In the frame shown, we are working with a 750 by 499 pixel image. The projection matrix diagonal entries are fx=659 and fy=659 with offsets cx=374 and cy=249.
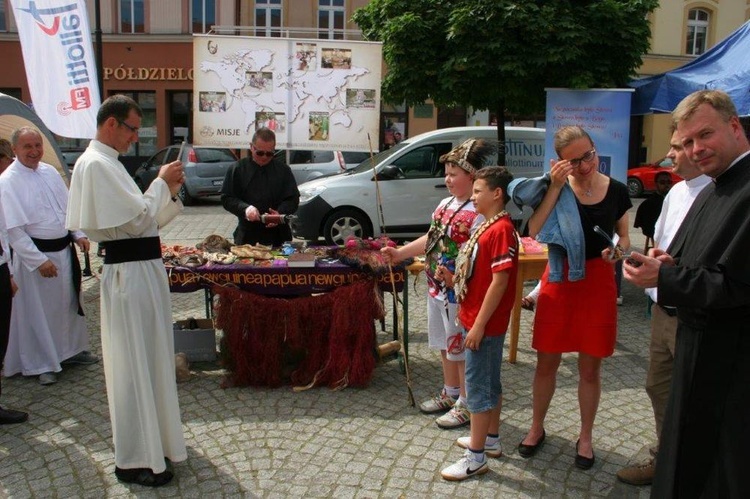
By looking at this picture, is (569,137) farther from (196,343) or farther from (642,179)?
(642,179)

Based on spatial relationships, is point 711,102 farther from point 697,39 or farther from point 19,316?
point 697,39

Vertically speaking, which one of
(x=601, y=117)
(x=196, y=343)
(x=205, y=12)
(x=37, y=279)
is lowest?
(x=196, y=343)

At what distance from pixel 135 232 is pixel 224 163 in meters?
13.6

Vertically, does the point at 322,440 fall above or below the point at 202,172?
below

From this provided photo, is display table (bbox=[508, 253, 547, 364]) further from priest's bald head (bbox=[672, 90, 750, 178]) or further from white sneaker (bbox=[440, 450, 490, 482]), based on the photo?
priest's bald head (bbox=[672, 90, 750, 178])

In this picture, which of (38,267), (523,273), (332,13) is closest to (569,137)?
(523,273)

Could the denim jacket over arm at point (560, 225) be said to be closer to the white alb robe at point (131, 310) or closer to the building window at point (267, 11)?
the white alb robe at point (131, 310)

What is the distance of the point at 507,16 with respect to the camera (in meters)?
7.85

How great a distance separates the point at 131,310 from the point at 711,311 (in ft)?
8.38

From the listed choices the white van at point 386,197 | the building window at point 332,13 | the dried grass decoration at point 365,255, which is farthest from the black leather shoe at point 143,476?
the building window at point 332,13

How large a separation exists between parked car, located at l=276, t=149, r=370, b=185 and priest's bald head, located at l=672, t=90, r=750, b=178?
12192 millimetres

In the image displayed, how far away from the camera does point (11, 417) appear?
4.18m

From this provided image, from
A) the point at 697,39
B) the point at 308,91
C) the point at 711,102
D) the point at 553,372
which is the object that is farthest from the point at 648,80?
the point at 697,39

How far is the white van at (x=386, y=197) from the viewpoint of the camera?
408 inches
